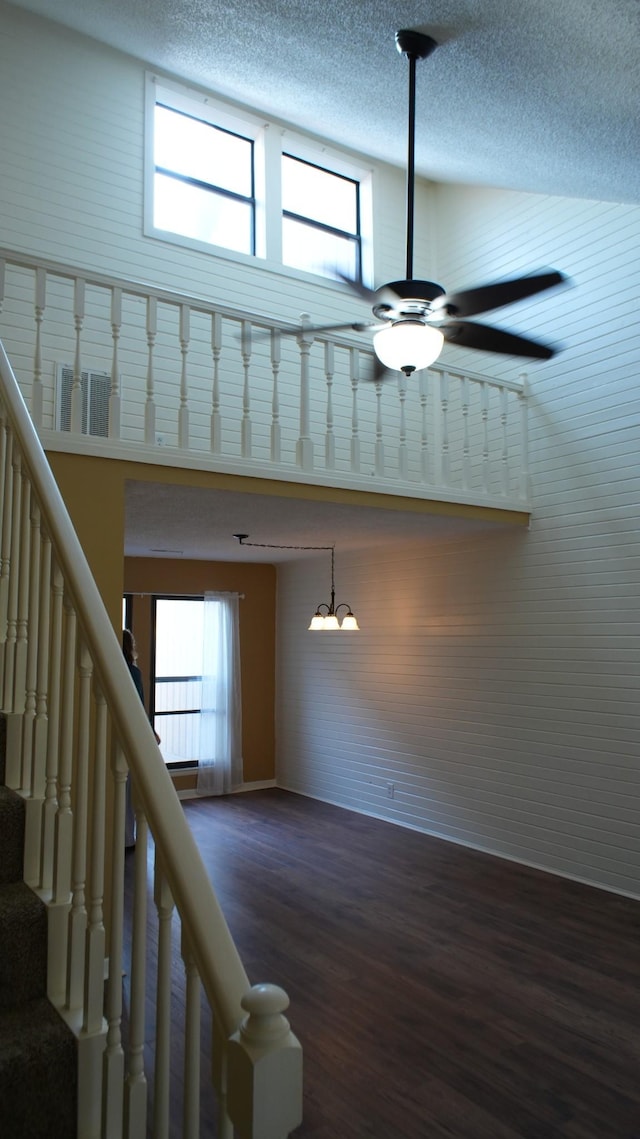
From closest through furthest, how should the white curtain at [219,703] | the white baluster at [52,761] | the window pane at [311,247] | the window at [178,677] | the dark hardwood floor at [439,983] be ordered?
the white baluster at [52,761] → the dark hardwood floor at [439,983] → the window pane at [311,247] → the window at [178,677] → the white curtain at [219,703]

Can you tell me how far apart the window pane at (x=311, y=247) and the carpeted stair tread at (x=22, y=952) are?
21.1 feet

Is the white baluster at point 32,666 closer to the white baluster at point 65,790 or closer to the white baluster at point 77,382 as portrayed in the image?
the white baluster at point 65,790

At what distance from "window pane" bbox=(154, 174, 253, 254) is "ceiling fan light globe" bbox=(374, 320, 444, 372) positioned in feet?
13.5

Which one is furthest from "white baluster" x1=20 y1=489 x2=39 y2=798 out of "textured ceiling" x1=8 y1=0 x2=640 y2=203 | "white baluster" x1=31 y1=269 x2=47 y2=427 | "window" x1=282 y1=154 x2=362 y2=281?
"window" x1=282 y1=154 x2=362 y2=281

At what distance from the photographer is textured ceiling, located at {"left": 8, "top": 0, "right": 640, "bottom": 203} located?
2.81 meters

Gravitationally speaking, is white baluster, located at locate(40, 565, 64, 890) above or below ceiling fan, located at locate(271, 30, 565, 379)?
below

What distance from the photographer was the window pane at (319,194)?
23.5 feet

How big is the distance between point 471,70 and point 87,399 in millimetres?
3245

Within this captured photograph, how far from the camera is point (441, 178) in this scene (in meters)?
7.06

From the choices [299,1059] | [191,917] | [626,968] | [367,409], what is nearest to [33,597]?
[191,917]

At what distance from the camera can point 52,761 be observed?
1833mm

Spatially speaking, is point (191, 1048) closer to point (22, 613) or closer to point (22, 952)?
point (22, 952)

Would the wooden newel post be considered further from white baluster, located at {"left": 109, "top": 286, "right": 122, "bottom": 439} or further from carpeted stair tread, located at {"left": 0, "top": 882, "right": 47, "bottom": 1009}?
white baluster, located at {"left": 109, "top": 286, "right": 122, "bottom": 439}

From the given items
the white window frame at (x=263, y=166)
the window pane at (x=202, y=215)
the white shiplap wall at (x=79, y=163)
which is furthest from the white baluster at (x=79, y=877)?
the window pane at (x=202, y=215)
